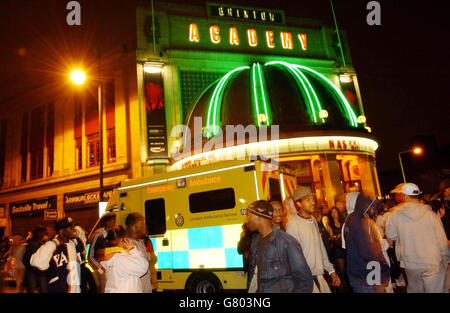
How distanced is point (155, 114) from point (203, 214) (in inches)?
520

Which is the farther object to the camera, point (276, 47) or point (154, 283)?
point (276, 47)

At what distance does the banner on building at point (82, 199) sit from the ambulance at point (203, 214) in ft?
41.8

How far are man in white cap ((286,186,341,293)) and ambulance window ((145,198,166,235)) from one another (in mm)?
4265

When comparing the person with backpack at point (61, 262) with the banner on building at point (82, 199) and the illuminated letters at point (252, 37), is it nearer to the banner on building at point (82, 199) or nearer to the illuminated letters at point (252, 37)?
the banner on building at point (82, 199)

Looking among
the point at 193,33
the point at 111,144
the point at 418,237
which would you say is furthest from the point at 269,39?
the point at 418,237

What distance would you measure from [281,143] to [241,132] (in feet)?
7.14

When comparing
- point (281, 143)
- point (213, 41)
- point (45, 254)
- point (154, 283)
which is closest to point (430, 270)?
point (154, 283)

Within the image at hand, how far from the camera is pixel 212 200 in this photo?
7207 millimetres

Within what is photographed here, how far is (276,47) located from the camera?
23703 mm

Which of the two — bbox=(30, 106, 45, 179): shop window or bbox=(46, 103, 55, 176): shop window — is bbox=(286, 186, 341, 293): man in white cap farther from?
bbox=(30, 106, 45, 179): shop window
